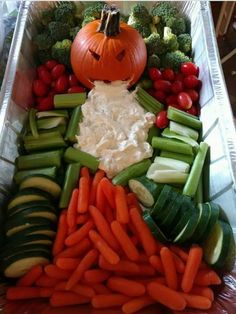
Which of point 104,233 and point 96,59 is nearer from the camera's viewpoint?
point 104,233

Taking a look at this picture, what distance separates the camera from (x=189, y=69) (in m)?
1.84

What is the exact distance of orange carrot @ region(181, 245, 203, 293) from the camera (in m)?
1.17

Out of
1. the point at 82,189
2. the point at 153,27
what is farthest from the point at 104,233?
the point at 153,27

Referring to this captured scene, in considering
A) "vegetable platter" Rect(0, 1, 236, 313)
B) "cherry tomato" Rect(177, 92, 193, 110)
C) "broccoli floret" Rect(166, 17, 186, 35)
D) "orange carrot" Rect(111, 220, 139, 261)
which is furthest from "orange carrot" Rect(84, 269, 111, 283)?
"broccoli floret" Rect(166, 17, 186, 35)

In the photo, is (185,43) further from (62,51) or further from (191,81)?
(62,51)

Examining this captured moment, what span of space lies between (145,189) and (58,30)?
3.45ft

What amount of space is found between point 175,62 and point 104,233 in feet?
3.47

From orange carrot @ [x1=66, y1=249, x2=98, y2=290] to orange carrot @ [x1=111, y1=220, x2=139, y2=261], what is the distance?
0.10 metres

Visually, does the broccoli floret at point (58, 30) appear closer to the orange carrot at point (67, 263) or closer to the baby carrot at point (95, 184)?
the baby carrot at point (95, 184)

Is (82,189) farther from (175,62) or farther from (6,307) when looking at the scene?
(175,62)

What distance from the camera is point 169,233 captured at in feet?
4.33

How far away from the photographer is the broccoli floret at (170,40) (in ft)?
6.30

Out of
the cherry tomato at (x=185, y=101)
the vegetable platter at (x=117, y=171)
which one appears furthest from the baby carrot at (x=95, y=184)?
the cherry tomato at (x=185, y=101)

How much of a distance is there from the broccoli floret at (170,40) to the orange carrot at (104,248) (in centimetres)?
116
